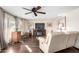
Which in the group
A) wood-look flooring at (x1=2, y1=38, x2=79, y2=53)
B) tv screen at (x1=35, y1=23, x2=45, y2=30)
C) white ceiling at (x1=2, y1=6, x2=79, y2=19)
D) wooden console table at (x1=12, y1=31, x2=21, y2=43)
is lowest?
wood-look flooring at (x1=2, y1=38, x2=79, y2=53)

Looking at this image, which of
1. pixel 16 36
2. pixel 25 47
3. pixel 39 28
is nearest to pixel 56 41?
pixel 39 28

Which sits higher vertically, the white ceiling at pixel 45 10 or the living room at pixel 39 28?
the white ceiling at pixel 45 10

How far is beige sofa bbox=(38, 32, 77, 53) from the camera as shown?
6.46ft

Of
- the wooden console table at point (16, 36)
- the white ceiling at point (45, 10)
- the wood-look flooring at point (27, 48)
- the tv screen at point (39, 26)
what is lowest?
the wood-look flooring at point (27, 48)

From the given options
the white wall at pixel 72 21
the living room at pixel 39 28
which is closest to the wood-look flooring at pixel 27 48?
the living room at pixel 39 28

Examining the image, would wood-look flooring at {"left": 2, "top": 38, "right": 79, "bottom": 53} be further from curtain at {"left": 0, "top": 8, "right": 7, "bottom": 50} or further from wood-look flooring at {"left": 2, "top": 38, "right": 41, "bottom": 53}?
curtain at {"left": 0, "top": 8, "right": 7, "bottom": 50}

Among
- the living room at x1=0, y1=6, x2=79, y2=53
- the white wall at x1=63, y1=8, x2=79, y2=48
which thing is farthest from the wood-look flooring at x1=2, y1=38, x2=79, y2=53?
the white wall at x1=63, y1=8, x2=79, y2=48

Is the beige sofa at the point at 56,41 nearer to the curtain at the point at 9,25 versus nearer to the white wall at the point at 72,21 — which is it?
the white wall at the point at 72,21

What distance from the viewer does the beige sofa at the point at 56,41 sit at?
1.97 meters

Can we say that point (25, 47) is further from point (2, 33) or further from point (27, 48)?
point (2, 33)

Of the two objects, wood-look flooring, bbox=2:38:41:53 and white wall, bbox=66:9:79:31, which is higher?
white wall, bbox=66:9:79:31
